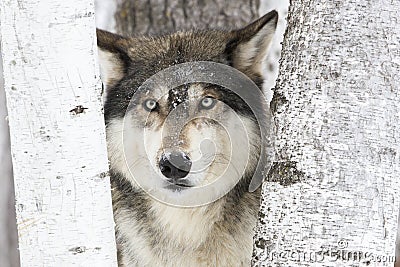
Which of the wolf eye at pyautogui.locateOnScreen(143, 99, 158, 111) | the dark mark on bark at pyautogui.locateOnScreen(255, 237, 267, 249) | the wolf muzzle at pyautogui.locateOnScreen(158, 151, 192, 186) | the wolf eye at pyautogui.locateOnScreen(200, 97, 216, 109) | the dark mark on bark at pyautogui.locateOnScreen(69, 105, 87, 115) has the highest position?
the dark mark on bark at pyautogui.locateOnScreen(69, 105, 87, 115)

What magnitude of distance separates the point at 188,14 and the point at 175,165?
238 centimetres

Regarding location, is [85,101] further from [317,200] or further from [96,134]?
[317,200]

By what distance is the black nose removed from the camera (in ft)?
8.70

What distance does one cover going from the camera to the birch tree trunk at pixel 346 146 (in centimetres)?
177

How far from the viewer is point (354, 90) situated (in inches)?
70.4

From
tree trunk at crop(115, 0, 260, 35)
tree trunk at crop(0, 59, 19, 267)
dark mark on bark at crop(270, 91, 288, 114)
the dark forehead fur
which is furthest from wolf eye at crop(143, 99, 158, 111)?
tree trunk at crop(0, 59, 19, 267)

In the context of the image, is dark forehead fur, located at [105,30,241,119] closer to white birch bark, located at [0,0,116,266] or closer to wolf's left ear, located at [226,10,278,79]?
wolf's left ear, located at [226,10,278,79]

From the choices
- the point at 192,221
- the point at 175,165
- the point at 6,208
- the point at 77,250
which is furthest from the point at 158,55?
the point at 6,208

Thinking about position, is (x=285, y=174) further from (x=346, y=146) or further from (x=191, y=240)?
(x=191, y=240)

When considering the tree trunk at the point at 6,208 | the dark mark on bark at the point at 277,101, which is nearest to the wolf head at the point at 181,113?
the dark mark on bark at the point at 277,101

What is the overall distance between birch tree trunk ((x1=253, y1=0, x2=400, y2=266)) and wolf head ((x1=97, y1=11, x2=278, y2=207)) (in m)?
0.91

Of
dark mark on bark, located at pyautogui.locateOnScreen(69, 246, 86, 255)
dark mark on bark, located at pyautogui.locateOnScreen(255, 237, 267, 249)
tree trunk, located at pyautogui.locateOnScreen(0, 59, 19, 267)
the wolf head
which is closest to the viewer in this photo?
dark mark on bark, located at pyautogui.locateOnScreen(69, 246, 86, 255)

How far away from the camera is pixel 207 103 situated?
2916 millimetres

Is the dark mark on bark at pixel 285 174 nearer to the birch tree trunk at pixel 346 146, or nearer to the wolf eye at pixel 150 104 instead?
the birch tree trunk at pixel 346 146
